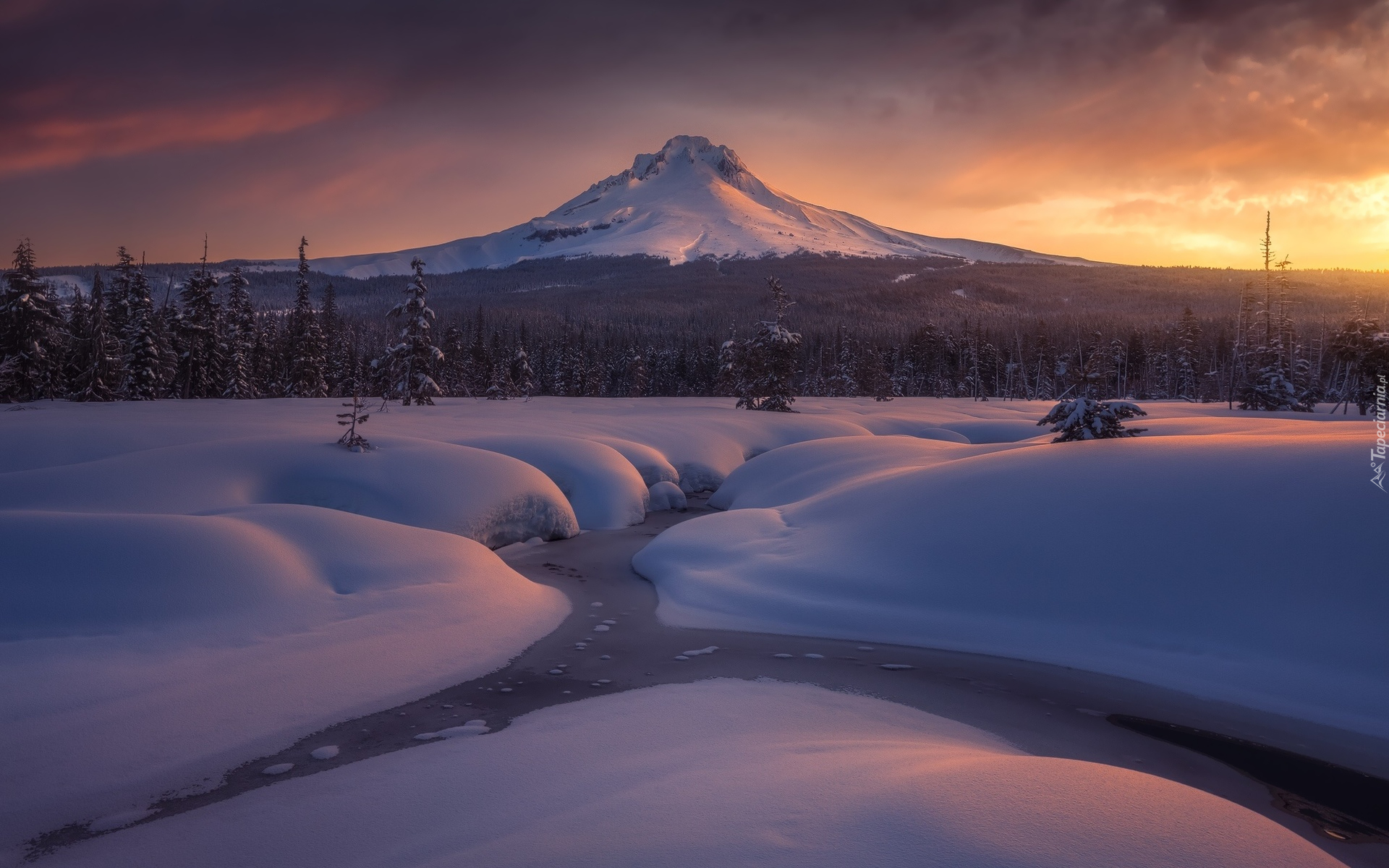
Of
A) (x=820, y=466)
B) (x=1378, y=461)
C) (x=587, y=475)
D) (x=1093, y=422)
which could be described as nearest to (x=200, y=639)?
(x=587, y=475)

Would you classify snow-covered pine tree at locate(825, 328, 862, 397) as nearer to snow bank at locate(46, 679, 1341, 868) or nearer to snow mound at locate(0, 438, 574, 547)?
snow mound at locate(0, 438, 574, 547)

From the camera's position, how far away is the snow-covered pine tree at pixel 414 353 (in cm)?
3839

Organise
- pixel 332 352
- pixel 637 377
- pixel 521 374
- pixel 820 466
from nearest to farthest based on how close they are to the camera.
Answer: pixel 820 466, pixel 332 352, pixel 521 374, pixel 637 377

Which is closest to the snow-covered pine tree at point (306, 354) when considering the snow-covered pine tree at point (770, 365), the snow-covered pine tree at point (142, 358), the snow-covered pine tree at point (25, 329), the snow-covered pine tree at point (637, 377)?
the snow-covered pine tree at point (142, 358)

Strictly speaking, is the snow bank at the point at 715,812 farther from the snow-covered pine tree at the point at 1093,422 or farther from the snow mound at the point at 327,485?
the snow-covered pine tree at the point at 1093,422

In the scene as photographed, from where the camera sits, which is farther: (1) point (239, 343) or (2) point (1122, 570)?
(1) point (239, 343)

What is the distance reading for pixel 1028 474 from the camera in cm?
1219

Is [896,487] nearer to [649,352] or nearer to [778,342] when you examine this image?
[778,342]

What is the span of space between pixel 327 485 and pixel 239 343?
129 ft

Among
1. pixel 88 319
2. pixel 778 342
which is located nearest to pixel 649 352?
pixel 778 342

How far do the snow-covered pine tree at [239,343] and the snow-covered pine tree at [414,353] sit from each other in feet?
40.5

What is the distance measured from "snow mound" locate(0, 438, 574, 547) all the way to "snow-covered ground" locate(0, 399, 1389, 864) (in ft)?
0.23

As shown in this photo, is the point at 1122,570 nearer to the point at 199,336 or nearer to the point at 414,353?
the point at 414,353

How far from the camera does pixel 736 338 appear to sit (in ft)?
372
